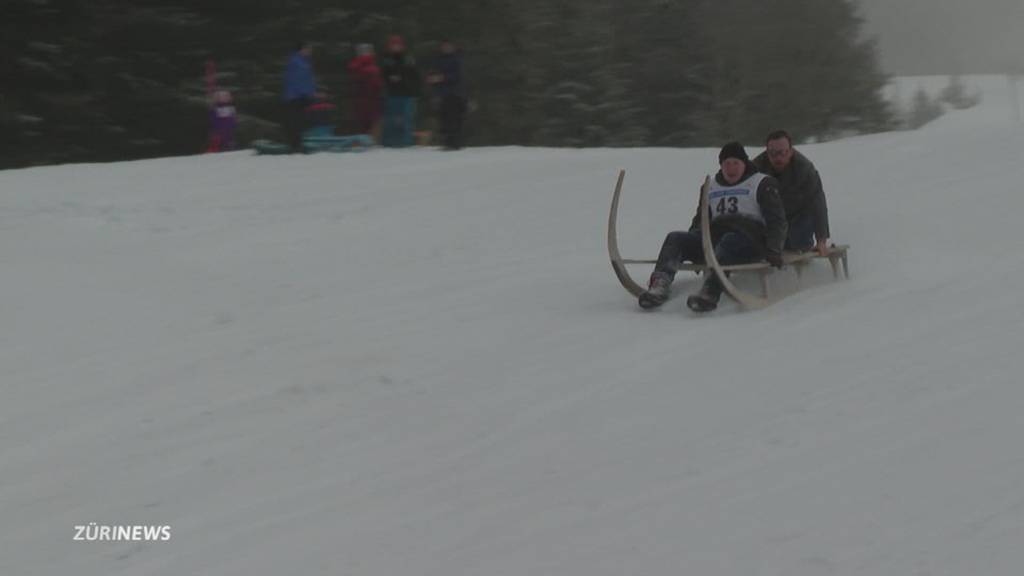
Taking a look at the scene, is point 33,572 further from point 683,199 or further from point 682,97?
point 682,97

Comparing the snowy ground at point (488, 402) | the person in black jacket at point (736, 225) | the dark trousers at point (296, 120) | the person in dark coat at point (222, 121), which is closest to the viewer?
the snowy ground at point (488, 402)

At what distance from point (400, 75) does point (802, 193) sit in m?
8.31

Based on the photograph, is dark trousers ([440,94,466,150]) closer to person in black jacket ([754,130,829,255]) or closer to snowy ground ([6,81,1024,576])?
snowy ground ([6,81,1024,576])

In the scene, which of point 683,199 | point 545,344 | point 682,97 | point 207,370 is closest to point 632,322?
point 545,344

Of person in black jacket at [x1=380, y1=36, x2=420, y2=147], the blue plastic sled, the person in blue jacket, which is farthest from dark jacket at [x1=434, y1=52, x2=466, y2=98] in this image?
the person in blue jacket

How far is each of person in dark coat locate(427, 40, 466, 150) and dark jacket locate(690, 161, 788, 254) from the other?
27.5ft

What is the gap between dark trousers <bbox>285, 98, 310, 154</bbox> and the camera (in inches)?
639

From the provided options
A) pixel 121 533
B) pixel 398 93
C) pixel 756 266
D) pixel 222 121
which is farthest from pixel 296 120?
pixel 121 533

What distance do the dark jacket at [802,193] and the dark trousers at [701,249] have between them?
25.0 inches

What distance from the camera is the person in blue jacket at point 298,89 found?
16016 mm

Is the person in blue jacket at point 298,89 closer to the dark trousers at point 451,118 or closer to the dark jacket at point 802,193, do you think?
the dark trousers at point 451,118

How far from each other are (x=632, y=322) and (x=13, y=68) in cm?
1710

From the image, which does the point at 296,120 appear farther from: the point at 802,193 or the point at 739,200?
the point at 739,200

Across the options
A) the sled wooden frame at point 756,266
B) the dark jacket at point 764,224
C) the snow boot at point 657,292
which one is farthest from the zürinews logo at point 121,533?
the dark jacket at point 764,224
